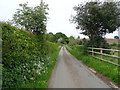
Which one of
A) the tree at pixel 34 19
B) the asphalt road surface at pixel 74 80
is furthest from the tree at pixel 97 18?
the asphalt road surface at pixel 74 80

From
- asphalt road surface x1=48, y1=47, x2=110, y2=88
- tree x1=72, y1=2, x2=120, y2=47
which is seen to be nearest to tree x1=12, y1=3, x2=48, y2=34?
asphalt road surface x1=48, y1=47, x2=110, y2=88

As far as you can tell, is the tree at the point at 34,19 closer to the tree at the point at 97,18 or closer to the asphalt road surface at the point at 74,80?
the asphalt road surface at the point at 74,80

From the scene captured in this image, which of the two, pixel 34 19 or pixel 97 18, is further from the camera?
pixel 97 18

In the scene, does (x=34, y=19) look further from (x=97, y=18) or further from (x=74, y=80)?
(x=97, y=18)

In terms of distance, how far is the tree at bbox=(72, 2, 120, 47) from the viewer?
56.6 feet

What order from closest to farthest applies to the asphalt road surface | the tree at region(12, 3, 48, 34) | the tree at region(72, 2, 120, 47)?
the asphalt road surface → the tree at region(12, 3, 48, 34) → the tree at region(72, 2, 120, 47)

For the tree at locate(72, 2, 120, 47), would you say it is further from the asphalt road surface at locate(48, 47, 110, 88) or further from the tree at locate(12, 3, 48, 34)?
the asphalt road surface at locate(48, 47, 110, 88)

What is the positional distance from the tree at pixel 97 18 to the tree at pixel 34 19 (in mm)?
7335

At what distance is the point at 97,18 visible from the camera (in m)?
17.6

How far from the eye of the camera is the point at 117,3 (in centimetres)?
1845

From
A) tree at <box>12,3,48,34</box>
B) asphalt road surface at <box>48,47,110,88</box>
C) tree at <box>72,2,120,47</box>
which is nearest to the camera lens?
asphalt road surface at <box>48,47,110,88</box>

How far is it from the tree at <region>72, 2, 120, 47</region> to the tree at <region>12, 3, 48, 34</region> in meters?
7.34

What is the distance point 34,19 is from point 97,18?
379 inches

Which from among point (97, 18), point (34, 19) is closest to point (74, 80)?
point (34, 19)
